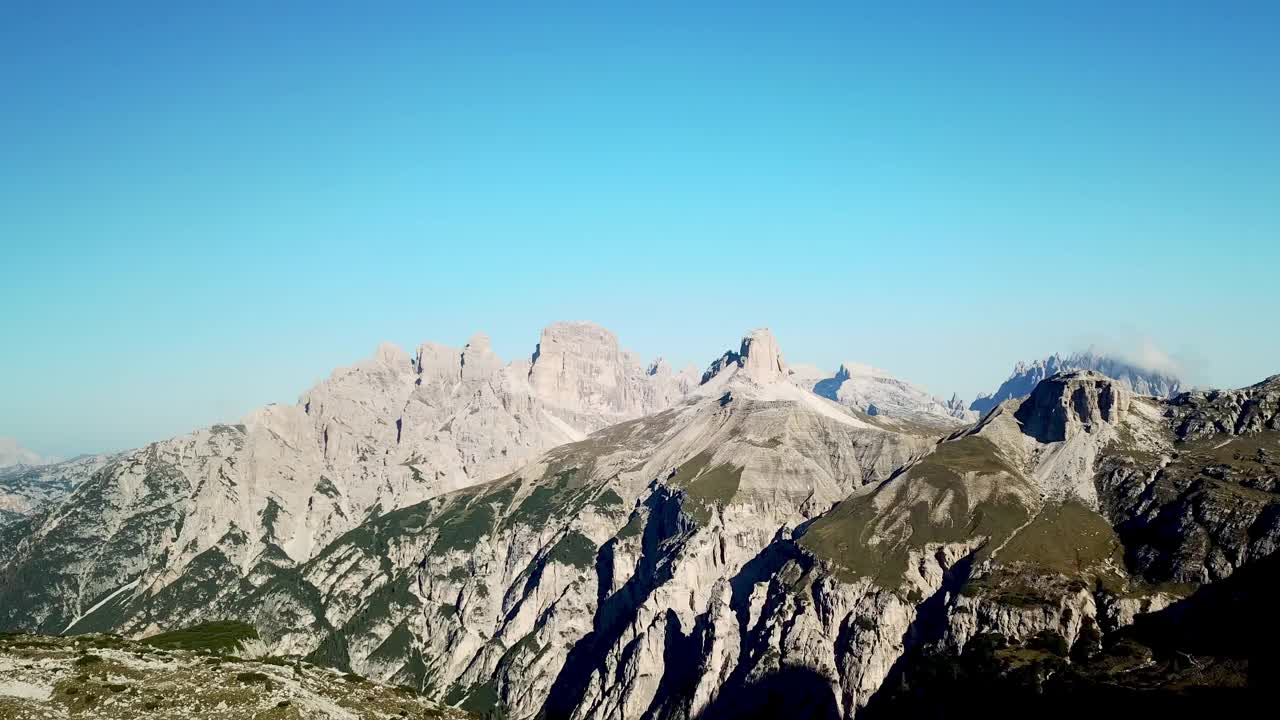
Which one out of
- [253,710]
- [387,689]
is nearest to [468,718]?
[387,689]

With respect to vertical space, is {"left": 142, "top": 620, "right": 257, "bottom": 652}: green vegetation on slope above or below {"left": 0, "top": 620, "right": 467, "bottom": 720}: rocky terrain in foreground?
below

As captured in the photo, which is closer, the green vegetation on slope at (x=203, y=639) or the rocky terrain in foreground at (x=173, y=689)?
the rocky terrain in foreground at (x=173, y=689)

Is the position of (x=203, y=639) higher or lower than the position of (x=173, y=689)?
lower

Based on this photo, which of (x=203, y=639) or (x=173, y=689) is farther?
(x=203, y=639)

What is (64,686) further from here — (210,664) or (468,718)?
(468,718)

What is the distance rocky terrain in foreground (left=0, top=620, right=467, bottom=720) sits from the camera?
3807 inches

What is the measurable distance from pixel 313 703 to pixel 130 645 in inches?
2097

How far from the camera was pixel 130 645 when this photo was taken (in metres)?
144

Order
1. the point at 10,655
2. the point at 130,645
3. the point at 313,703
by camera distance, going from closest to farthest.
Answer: the point at 313,703, the point at 10,655, the point at 130,645

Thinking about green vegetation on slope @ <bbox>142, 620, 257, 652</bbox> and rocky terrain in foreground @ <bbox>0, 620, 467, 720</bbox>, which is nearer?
rocky terrain in foreground @ <bbox>0, 620, 467, 720</bbox>

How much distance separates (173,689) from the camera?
340 feet

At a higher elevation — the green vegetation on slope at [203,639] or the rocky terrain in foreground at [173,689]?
the rocky terrain in foreground at [173,689]

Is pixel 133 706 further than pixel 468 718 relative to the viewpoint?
No

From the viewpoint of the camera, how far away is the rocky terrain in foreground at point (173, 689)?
96.7m
